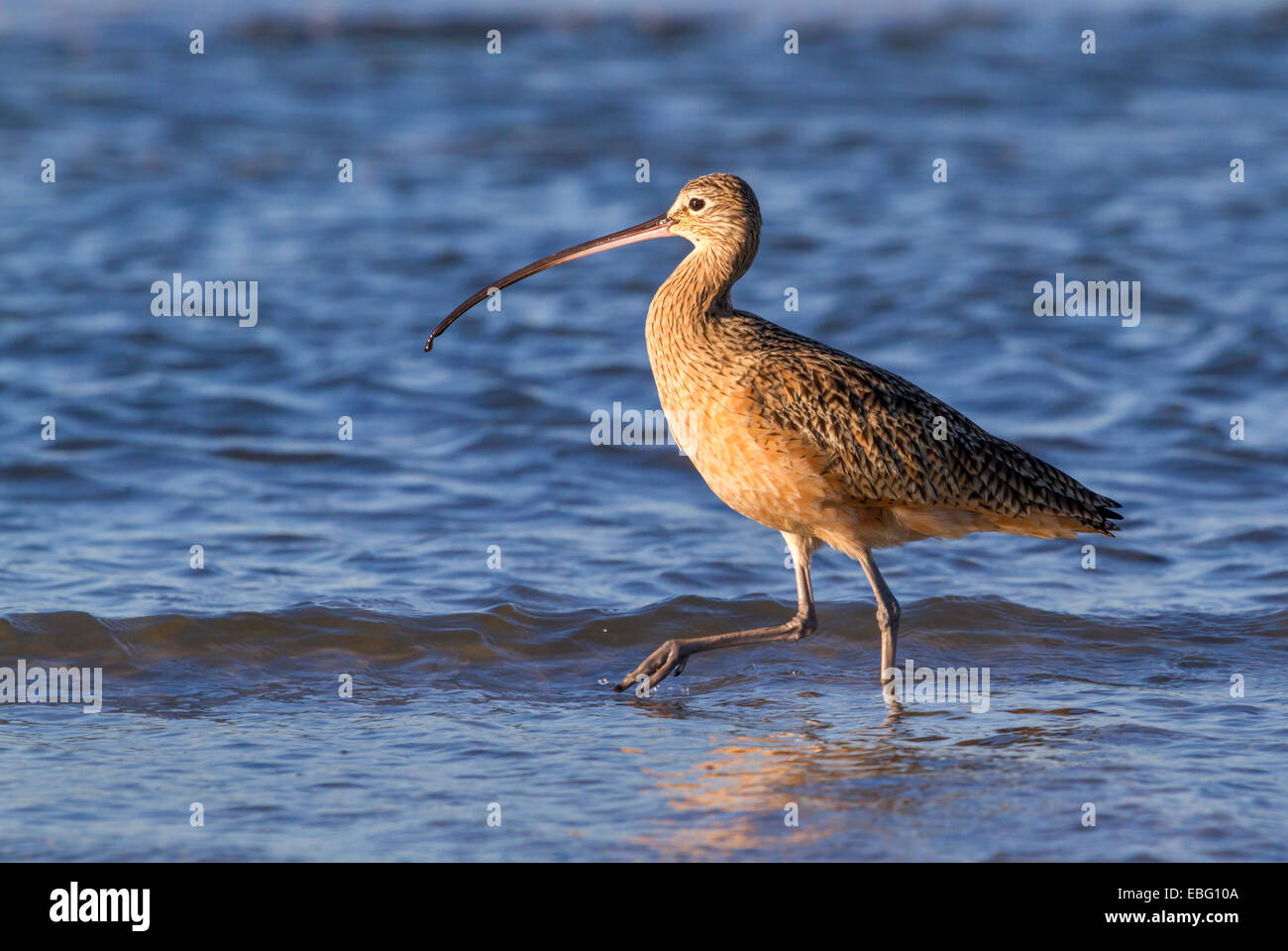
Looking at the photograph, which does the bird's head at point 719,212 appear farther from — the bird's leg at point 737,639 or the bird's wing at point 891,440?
the bird's leg at point 737,639

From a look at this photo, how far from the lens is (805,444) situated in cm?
650

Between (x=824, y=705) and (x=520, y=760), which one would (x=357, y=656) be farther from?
(x=824, y=705)

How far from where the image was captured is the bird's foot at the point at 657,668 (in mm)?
6672

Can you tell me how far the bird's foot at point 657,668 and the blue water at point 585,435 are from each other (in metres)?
0.12

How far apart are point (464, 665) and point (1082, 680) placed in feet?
8.35

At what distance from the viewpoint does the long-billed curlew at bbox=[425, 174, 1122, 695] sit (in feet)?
21.4

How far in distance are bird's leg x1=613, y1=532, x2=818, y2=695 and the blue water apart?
0.16 meters
